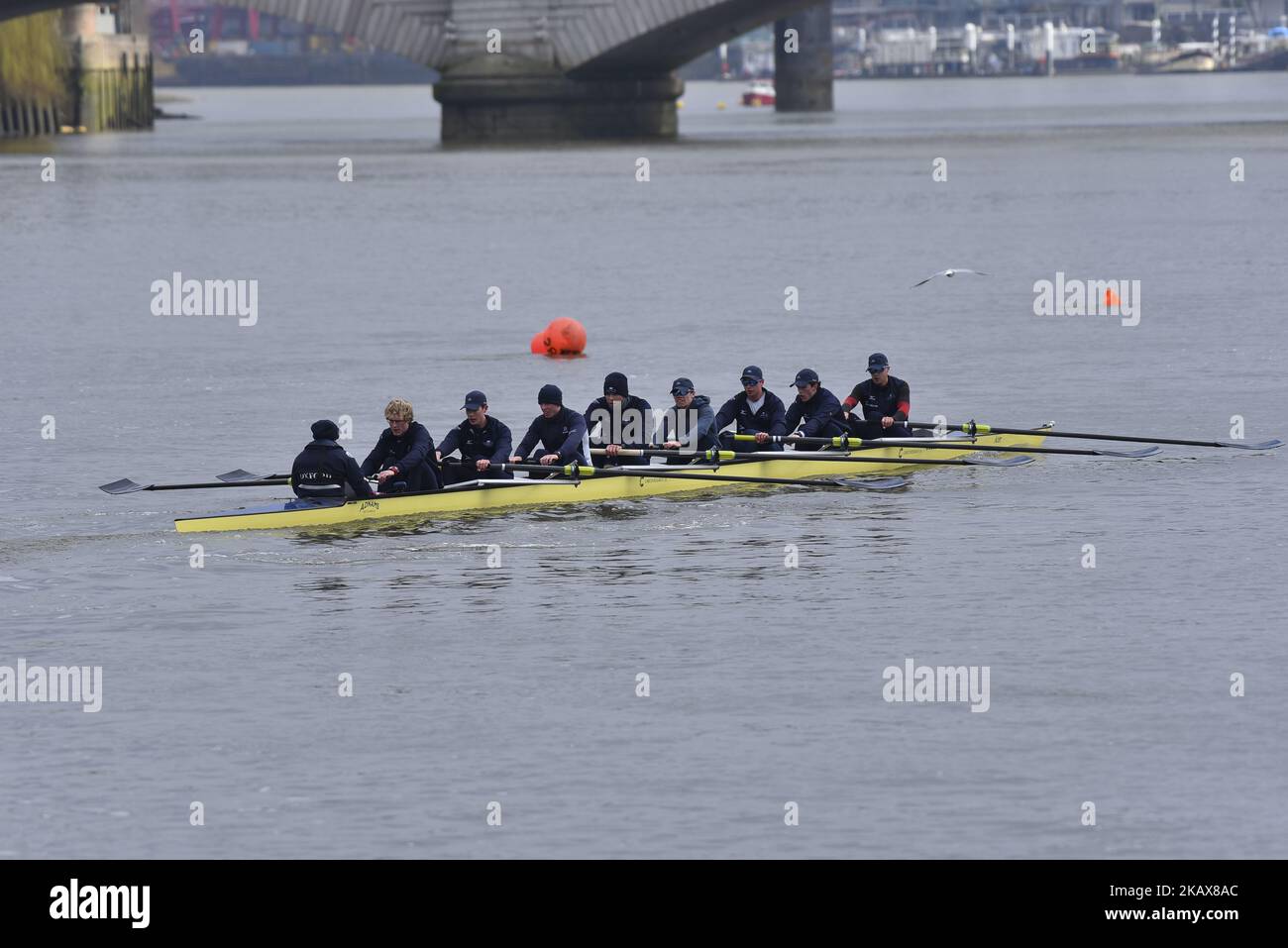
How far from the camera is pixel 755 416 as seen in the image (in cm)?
3167

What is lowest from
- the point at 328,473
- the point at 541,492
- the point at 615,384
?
the point at 541,492

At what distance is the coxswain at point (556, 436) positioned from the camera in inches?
1156

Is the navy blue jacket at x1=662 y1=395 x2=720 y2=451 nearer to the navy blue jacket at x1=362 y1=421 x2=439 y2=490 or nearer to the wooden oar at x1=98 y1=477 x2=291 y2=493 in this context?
the navy blue jacket at x1=362 y1=421 x2=439 y2=490

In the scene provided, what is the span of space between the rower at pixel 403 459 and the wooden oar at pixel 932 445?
4.79 meters

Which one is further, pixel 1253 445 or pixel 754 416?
pixel 1253 445

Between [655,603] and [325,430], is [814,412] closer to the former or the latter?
[325,430]

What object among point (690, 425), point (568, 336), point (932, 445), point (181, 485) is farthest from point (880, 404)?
point (568, 336)

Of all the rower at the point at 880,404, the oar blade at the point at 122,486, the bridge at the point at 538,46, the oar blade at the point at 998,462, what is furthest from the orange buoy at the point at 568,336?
the bridge at the point at 538,46

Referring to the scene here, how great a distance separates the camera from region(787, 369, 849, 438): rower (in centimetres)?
3167

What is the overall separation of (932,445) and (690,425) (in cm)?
381

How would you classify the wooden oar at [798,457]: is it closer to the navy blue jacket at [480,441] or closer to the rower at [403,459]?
the navy blue jacket at [480,441]
